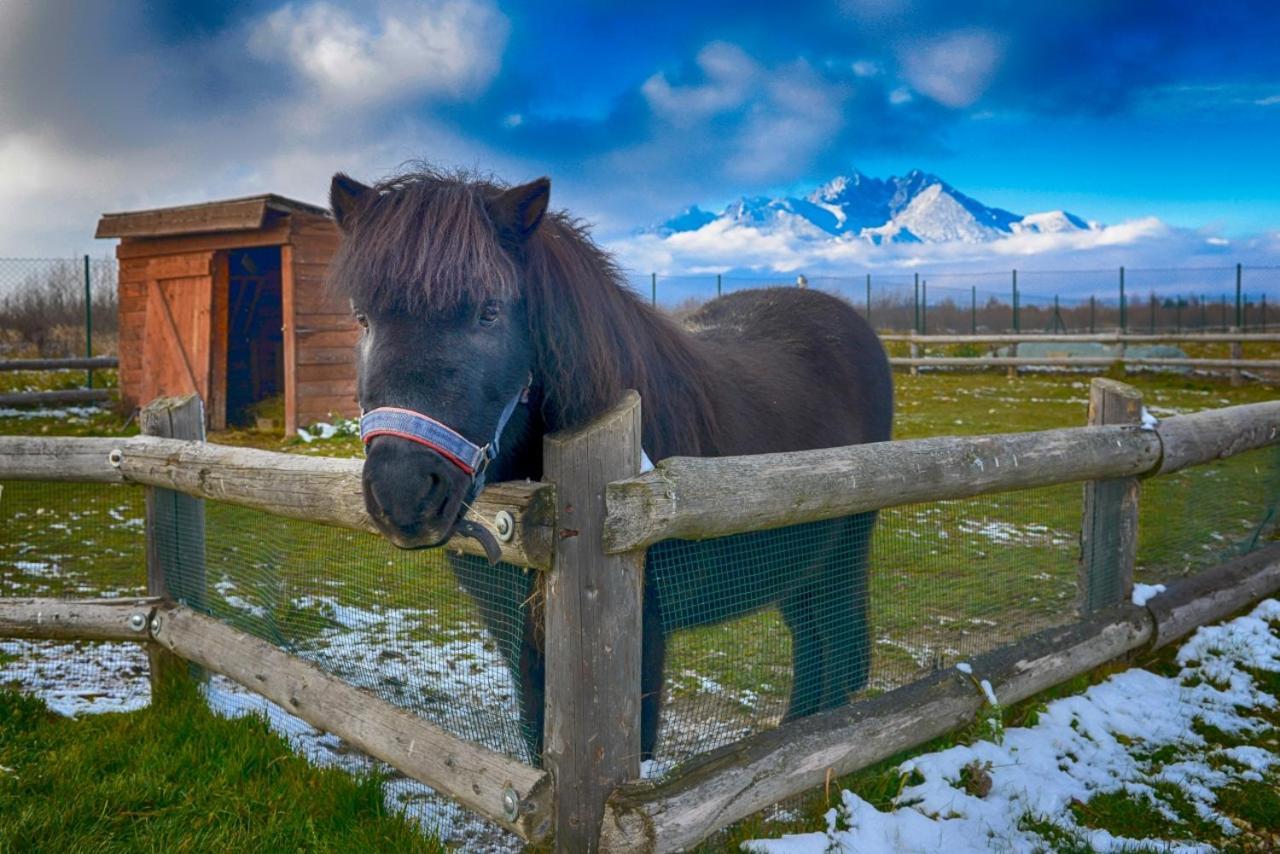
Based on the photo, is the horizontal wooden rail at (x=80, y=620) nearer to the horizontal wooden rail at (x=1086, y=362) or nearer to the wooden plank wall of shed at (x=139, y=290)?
the wooden plank wall of shed at (x=139, y=290)

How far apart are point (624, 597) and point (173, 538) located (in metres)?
2.66

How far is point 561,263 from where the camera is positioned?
234cm

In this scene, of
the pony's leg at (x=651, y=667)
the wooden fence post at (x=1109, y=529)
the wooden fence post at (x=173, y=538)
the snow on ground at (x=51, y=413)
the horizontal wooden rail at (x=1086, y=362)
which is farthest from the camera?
the horizontal wooden rail at (x=1086, y=362)

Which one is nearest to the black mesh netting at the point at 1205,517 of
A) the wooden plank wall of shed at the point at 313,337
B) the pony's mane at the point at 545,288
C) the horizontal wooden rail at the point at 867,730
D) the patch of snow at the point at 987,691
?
the horizontal wooden rail at the point at 867,730

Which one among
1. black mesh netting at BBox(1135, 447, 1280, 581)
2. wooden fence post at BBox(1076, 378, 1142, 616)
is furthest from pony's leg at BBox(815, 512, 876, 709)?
black mesh netting at BBox(1135, 447, 1280, 581)

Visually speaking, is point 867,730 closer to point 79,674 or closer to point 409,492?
point 409,492

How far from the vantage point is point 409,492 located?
177cm

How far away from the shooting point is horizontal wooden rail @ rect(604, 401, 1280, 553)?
81.1 inches

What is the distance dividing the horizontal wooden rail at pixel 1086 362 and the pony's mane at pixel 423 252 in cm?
1725

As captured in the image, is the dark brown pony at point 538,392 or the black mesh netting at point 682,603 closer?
the dark brown pony at point 538,392

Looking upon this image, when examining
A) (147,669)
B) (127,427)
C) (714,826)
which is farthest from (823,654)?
(127,427)

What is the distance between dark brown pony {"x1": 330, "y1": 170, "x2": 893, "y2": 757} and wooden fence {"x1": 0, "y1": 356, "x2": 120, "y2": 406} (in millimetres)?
14724

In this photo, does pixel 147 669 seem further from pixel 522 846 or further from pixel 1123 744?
pixel 1123 744

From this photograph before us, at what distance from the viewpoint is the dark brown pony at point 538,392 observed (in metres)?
1.94
